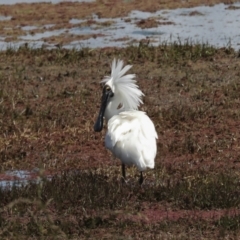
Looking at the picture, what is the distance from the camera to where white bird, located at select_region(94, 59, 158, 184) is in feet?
28.8

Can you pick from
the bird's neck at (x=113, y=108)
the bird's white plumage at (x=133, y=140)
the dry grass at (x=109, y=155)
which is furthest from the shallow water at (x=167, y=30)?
the bird's white plumage at (x=133, y=140)

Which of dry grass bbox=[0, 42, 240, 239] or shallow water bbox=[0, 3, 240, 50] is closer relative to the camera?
dry grass bbox=[0, 42, 240, 239]

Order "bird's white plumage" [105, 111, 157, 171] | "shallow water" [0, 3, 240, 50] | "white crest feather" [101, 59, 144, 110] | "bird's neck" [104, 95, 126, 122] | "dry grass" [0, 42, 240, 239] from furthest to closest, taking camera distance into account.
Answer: "shallow water" [0, 3, 240, 50]
"bird's neck" [104, 95, 126, 122]
"white crest feather" [101, 59, 144, 110]
"bird's white plumage" [105, 111, 157, 171]
"dry grass" [0, 42, 240, 239]

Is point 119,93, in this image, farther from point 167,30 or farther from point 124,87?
point 167,30

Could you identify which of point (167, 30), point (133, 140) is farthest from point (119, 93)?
point (167, 30)

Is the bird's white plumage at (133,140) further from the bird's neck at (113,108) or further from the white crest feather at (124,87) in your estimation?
the bird's neck at (113,108)

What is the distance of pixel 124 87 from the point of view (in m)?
10.0

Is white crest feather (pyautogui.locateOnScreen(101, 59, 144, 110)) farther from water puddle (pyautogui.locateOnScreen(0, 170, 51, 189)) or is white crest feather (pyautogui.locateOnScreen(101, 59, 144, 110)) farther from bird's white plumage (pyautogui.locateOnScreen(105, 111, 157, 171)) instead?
water puddle (pyautogui.locateOnScreen(0, 170, 51, 189))

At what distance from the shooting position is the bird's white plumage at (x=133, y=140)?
28.7 ft

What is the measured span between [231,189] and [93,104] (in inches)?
209

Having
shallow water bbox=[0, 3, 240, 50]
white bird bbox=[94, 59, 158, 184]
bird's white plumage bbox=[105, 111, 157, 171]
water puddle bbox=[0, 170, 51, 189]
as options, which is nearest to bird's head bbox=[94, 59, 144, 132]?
white bird bbox=[94, 59, 158, 184]

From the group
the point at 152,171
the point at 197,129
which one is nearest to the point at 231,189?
the point at 152,171

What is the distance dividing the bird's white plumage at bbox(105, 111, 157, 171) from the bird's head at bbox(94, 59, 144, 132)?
0.65 metres

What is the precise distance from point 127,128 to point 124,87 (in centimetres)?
106
